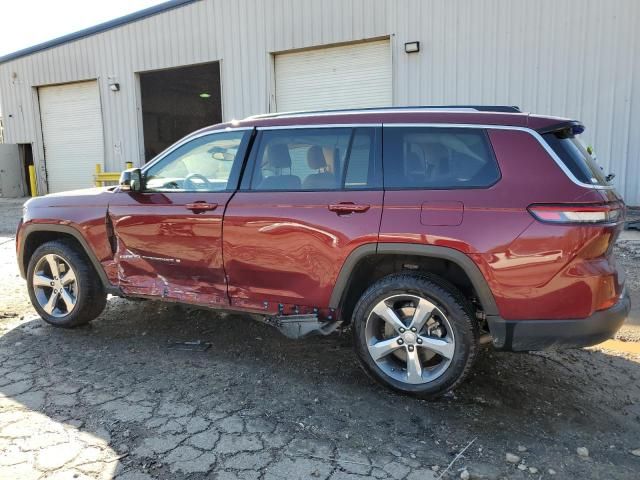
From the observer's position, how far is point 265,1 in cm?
1258

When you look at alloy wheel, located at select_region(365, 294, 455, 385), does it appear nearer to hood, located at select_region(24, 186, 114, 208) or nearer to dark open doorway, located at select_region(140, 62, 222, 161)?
hood, located at select_region(24, 186, 114, 208)

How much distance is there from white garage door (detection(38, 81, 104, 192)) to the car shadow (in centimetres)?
1375

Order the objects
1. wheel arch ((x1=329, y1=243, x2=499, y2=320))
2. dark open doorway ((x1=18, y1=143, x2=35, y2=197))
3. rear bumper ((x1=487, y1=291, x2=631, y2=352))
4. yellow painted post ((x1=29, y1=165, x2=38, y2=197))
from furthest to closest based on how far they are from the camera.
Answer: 1. dark open doorway ((x1=18, y1=143, x2=35, y2=197))
2. yellow painted post ((x1=29, y1=165, x2=38, y2=197))
3. wheel arch ((x1=329, y1=243, x2=499, y2=320))
4. rear bumper ((x1=487, y1=291, x2=631, y2=352))

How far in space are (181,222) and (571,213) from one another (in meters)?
2.70

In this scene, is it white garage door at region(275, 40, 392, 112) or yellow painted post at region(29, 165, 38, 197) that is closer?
white garage door at region(275, 40, 392, 112)

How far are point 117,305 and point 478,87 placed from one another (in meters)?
8.53

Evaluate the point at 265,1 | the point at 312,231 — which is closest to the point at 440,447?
the point at 312,231

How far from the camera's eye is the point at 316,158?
3594mm

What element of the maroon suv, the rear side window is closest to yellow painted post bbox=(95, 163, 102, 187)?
the maroon suv

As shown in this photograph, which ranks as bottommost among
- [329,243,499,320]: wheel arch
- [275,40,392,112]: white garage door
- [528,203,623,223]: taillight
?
[329,243,499,320]: wheel arch

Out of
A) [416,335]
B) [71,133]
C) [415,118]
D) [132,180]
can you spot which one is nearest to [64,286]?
[132,180]

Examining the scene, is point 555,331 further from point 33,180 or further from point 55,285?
point 33,180

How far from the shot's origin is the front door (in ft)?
12.5

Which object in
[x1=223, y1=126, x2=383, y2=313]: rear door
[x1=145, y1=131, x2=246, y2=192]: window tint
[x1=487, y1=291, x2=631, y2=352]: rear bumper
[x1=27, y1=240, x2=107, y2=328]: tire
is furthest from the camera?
[x1=27, y1=240, x2=107, y2=328]: tire
